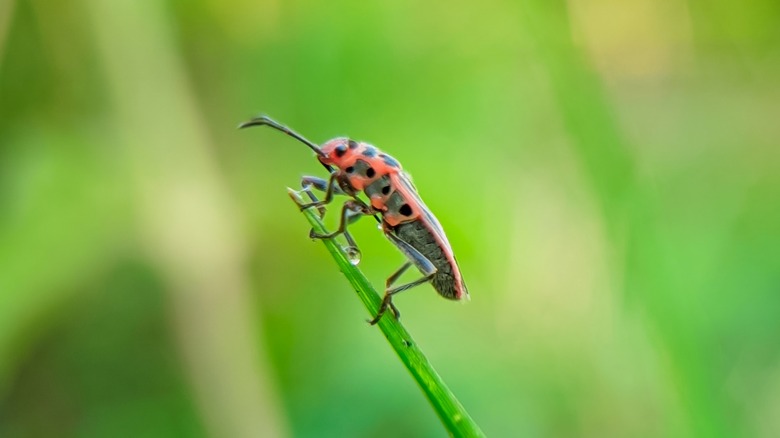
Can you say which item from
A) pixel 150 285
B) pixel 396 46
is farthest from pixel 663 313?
pixel 396 46

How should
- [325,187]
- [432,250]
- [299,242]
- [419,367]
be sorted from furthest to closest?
[299,242], [325,187], [432,250], [419,367]

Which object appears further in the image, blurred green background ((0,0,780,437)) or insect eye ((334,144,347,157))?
blurred green background ((0,0,780,437))

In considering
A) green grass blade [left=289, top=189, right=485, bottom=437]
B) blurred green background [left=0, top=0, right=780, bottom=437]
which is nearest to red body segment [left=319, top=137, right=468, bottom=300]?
blurred green background [left=0, top=0, right=780, bottom=437]

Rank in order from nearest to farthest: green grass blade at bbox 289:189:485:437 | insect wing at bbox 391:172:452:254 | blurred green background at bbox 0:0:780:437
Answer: green grass blade at bbox 289:189:485:437 < insect wing at bbox 391:172:452:254 < blurred green background at bbox 0:0:780:437

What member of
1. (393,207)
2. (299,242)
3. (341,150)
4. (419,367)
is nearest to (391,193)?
(393,207)

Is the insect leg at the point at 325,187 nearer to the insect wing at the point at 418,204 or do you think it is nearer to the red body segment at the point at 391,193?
the red body segment at the point at 391,193

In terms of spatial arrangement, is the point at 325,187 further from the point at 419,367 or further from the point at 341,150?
the point at 419,367

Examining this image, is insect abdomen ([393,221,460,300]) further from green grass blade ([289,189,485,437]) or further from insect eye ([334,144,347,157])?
green grass blade ([289,189,485,437])
